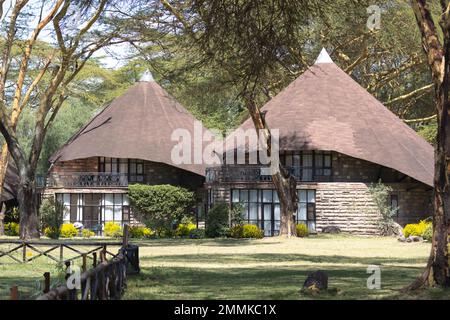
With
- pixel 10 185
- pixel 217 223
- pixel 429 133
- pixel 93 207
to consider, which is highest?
pixel 429 133

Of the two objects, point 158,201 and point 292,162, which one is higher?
point 292,162

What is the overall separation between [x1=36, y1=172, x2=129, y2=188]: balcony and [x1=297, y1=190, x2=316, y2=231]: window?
35.9 feet

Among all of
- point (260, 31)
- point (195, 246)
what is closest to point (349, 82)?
point (195, 246)

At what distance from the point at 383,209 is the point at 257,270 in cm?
2502

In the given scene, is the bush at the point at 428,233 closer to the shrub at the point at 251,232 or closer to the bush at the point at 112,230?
the shrub at the point at 251,232

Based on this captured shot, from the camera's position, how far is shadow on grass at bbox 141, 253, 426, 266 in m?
28.2

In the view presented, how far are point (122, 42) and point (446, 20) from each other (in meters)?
24.3

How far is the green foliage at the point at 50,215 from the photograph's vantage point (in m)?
49.7

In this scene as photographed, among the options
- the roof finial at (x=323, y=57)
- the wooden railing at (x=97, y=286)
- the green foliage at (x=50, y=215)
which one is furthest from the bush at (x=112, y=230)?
the wooden railing at (x=97, y=286)

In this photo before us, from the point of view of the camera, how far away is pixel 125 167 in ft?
192

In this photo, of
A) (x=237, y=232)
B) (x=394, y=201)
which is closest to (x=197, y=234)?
(x=237, y=232)

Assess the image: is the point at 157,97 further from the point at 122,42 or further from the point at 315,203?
the point at 122,42

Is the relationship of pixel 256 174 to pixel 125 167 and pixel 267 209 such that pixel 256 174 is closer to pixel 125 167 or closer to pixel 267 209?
pixel 267 209

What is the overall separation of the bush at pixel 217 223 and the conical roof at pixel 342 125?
5678 millimetres
